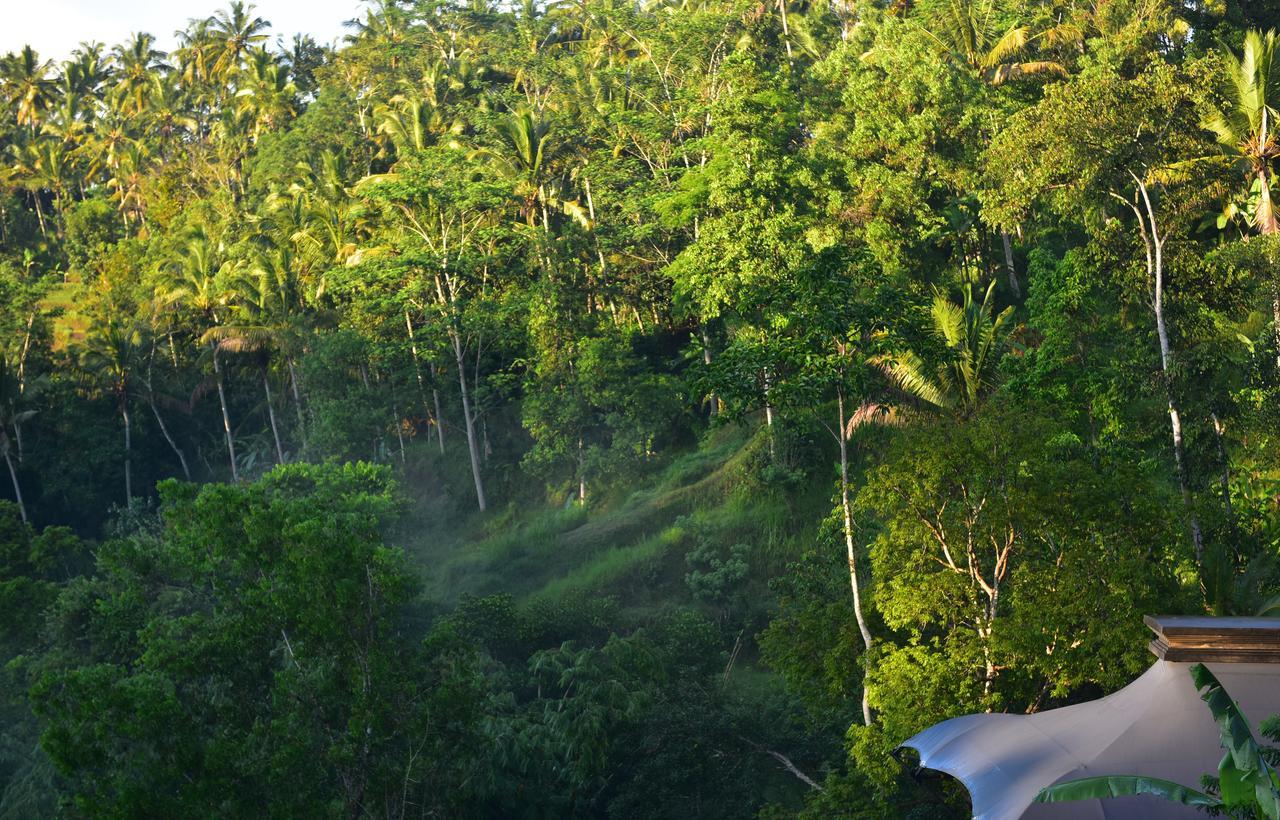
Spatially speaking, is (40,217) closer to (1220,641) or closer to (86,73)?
(86,73)

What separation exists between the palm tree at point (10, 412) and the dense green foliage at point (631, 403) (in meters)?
0.23

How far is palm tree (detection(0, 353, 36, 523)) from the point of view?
41.1 m

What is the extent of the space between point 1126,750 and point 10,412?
39.5 metres

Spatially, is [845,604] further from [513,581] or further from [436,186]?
[436,186]

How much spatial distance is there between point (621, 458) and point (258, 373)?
18879 mm

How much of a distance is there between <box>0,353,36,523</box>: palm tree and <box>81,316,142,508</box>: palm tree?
2644 millimetres

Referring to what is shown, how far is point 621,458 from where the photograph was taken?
114 feet

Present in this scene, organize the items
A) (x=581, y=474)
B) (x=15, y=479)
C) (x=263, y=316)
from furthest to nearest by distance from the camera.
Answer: (x=263, y=316) < (x=15, y=479) < (x=581, y=474)

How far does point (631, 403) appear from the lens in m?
34.7

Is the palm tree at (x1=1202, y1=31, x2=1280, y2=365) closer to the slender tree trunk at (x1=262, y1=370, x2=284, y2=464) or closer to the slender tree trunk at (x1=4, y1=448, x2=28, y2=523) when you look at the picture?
the slender tree trunk at (x1=262, y1=370, x2=284, y2=464)

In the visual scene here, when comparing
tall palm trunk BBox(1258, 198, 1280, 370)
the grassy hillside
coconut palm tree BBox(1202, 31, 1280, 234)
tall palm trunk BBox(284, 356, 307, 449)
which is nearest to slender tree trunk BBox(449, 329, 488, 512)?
the grassy hillside

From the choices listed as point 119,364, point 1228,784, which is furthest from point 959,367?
point 119,364

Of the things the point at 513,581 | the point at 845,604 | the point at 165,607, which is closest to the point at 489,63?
the point at 513,581

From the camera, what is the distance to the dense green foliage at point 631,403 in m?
14.9
